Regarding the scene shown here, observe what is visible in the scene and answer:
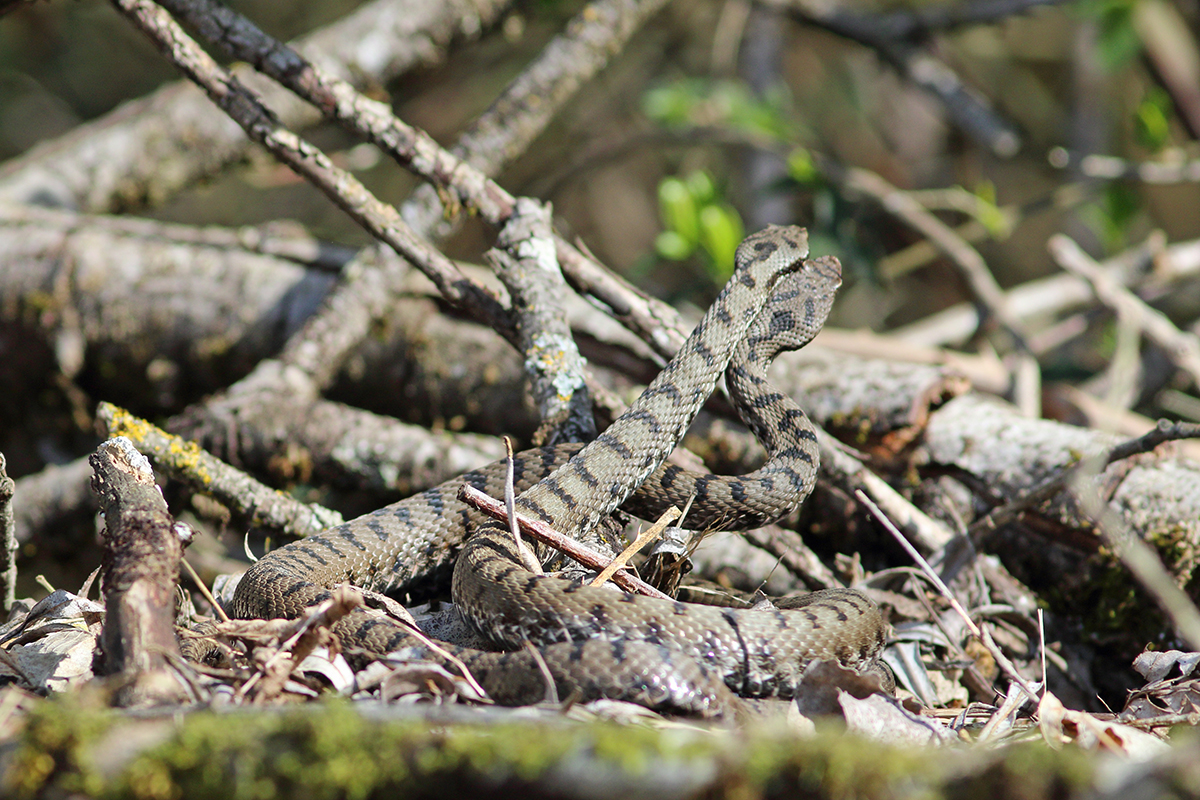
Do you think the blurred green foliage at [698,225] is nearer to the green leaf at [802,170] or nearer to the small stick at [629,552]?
the green leaf at [802,170]

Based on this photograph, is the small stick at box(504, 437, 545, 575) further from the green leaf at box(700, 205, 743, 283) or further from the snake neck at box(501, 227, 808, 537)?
the green leaf at box(700, 205, 743, 283)

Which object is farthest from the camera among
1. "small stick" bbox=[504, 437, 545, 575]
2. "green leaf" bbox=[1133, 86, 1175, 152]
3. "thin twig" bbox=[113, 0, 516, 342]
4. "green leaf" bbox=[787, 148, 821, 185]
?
"green leaf" bbox=[787, 148, 821, 185]

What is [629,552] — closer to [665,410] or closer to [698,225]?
[665,410]

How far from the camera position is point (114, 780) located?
6.05 feet

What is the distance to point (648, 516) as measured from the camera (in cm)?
411

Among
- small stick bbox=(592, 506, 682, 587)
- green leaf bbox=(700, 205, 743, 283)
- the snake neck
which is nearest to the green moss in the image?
small stick bbox=(592, 506, 682, 587)

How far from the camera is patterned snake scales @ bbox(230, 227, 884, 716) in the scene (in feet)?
9.05

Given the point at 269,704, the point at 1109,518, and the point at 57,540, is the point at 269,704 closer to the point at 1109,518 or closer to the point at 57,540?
the point at 1109,518

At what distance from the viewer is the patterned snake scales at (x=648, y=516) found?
276 centimetres

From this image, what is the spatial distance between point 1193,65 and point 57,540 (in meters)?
11.2

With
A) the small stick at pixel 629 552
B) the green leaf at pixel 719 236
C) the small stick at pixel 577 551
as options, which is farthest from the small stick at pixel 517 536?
the green leaf at pixel 719 236

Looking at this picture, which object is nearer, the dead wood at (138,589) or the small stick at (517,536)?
the dead wood at (138,589)

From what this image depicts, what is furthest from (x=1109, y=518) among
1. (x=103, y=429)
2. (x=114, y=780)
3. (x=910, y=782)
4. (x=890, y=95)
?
(x=890, y=95)

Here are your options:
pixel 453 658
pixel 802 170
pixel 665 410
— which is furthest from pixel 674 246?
pixel 453 658
